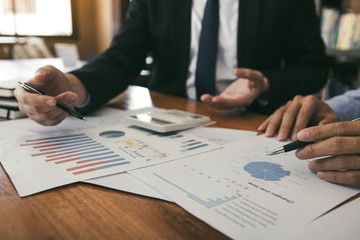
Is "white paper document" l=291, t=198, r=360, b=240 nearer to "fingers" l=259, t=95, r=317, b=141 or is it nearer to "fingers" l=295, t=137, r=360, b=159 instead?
"fingers" l=295, t=137, r=360, b=159

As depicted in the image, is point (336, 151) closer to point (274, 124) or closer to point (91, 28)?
point (274, 124)

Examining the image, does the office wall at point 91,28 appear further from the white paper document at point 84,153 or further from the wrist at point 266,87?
the white paper document at point 84,153

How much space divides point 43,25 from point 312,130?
513cm

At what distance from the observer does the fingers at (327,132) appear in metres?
0.39

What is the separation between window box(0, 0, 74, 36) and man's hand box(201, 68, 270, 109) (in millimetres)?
4627

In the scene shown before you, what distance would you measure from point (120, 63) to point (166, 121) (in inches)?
17.3

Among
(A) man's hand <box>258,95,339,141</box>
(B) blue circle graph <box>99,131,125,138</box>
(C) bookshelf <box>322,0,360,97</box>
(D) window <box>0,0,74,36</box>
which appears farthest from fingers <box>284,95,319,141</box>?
(D) window <box>0,0,74,36</box>

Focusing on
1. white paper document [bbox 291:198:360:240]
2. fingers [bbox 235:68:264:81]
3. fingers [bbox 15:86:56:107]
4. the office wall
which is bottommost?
white paper document [bbox 291:198:360:240]

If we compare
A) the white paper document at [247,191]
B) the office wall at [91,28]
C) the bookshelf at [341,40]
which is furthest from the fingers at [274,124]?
the office wall at [91,28]

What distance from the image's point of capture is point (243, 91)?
2.64ft

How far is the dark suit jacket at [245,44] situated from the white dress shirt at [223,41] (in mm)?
36

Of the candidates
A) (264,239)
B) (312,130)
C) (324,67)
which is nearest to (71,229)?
(264,239)

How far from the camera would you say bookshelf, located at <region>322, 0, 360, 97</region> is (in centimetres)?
179

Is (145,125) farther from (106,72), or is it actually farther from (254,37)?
(254,37)
